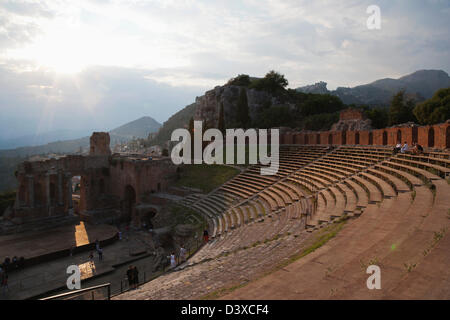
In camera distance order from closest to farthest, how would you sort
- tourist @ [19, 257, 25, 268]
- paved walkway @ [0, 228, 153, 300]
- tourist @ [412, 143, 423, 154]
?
1. tourist @ [412, 143, 423, 154]
2. paved walkway @ [0, 228, 153, 300]
3. tourist @ [19, 257, 25, 268]

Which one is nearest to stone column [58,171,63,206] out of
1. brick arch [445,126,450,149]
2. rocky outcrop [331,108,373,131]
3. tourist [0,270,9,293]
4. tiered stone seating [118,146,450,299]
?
tourist [0,270,9,293]

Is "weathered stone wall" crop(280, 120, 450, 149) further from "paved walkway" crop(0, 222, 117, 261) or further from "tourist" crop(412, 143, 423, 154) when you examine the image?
"paved walkway" crop(0, 222, 117, 261)

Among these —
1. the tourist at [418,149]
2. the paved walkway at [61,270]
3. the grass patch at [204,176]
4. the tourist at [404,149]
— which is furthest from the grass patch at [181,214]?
the tourist at [418,149]

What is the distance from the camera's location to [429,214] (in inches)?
278

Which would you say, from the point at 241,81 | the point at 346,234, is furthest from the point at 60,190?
the point at 241,81

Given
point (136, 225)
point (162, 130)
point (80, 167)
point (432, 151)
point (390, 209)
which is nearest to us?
point (390, 209)

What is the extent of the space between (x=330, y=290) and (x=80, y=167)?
1380 inches

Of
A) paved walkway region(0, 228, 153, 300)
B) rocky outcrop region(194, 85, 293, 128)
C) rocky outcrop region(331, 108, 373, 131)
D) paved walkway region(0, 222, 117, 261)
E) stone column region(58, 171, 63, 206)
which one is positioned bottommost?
paved walkway region(0, 228, 153, 300)

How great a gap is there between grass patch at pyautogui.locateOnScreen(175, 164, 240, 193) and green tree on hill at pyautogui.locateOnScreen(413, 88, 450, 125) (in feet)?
82.2

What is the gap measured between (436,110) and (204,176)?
93.5 feet

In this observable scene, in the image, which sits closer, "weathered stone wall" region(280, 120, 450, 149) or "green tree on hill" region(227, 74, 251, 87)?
"weathered stone wall" region(280, 120, 450, 149)

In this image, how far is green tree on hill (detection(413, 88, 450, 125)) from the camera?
33500 mm

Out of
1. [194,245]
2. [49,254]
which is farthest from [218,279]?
[49,254]
